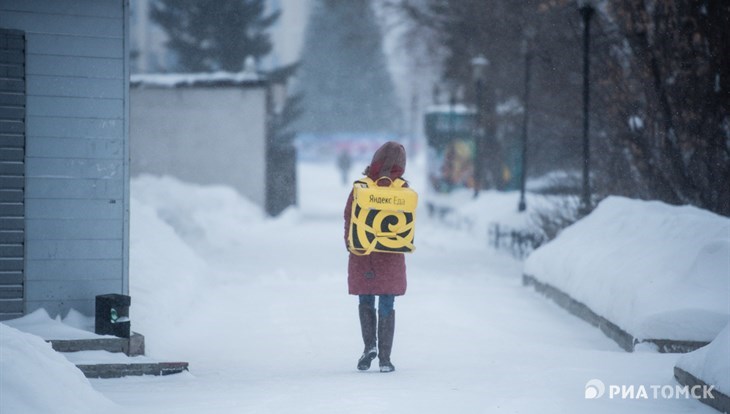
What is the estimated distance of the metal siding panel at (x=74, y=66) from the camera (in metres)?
9.03

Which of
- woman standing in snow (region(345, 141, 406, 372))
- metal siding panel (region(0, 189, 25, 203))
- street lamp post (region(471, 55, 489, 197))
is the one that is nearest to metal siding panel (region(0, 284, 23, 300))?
metal siding panel (region(0, 189, 25, 203))

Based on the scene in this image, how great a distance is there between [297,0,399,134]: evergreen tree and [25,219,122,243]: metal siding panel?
82.0 m

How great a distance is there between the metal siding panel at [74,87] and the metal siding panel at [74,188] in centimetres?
75

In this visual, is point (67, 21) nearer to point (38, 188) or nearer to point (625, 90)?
point (38, 188)

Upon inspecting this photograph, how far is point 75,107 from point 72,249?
1251 mm

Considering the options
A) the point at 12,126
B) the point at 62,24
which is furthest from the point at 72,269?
the point at 62,24

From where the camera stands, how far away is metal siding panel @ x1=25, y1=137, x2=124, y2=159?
29.6 feet

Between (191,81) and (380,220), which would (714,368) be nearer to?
(380,220)

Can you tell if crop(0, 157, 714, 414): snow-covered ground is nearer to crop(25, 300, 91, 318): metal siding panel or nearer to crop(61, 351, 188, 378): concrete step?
crop(61, 351, 188, 378): concrete step

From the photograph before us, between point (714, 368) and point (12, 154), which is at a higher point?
point (12, 154)

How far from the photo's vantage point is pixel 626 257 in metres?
10.9

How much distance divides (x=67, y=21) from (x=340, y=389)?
451cm

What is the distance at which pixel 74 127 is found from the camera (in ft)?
29.9

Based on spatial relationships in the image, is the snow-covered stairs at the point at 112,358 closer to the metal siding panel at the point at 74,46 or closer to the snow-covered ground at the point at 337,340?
the snow-covered ground at the point at 337,340
